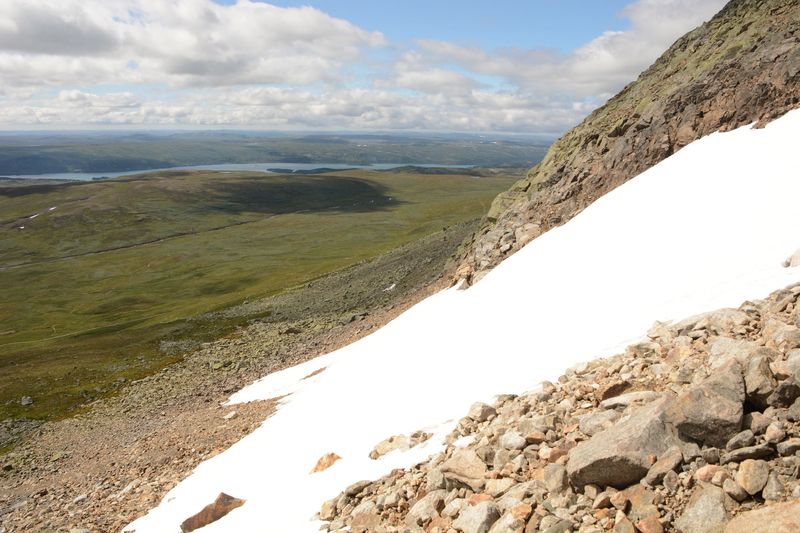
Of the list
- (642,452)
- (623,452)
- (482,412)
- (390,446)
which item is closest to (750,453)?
(642,452)

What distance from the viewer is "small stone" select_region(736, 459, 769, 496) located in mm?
7754

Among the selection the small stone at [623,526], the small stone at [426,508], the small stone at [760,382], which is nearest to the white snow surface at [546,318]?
the small stone at [426,508]

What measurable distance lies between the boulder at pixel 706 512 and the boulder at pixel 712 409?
3.77ft

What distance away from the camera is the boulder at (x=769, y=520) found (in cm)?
686

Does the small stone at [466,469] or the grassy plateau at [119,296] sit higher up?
the small stone at [466,469]

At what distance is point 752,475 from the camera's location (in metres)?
7.88

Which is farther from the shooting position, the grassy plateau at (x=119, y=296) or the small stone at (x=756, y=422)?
the grassy plateau at (x=119, y=296)

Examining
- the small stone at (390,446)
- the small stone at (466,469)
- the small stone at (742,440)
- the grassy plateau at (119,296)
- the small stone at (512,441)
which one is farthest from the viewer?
the grassy plateau at (119,296)

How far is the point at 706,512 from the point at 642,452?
147 cm

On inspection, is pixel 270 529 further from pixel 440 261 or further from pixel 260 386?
pixel 440 261

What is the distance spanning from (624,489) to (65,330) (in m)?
128

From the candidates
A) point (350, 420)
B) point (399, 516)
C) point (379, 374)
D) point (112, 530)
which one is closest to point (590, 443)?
point (399, 516)

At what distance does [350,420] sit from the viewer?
20844mm

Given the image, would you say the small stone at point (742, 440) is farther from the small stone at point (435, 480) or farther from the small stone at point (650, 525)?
the small stone at point (435, 480)
